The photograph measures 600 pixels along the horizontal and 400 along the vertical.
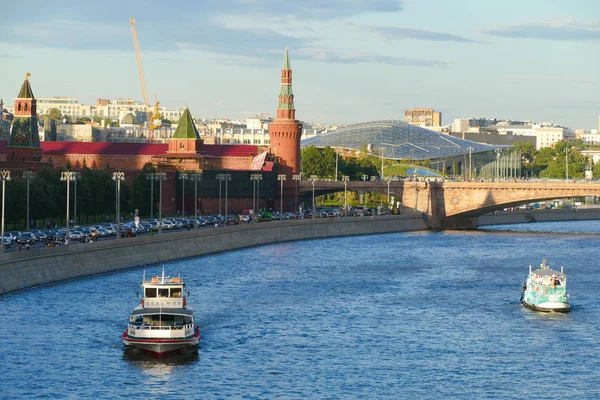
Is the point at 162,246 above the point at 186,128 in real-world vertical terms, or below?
below

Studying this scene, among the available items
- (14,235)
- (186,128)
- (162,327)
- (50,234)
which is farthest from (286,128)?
(162,327)

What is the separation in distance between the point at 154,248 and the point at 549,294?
33101mm

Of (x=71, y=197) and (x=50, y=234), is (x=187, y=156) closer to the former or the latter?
(x=71, y=197)

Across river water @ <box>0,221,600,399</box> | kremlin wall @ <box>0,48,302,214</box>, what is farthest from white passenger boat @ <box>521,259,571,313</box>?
kremlin wall @ <box>0,48,302,214</box>

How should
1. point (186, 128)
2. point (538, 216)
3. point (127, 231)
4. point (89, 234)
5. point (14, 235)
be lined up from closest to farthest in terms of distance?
point (14, 235) → point (89, 234) → point (127, 231) → point (186, 128) → point (538, 216)

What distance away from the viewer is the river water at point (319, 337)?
179 ft

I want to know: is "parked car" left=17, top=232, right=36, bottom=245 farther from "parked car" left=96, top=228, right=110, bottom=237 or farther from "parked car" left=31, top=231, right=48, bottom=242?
"parked car" left=96, top=228, right=110, bottom=237

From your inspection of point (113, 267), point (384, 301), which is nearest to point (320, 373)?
point (384, 301)

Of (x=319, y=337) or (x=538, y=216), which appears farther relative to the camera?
(x=538, y=216)

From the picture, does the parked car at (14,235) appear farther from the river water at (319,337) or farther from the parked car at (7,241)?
the river water at (319,337)

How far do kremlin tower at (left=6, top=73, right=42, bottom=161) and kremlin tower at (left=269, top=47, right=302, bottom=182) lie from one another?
3413cm

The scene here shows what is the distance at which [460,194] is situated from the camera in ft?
508

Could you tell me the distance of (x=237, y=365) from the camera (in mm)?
58281

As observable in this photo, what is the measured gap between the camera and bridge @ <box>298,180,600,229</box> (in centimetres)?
14400
